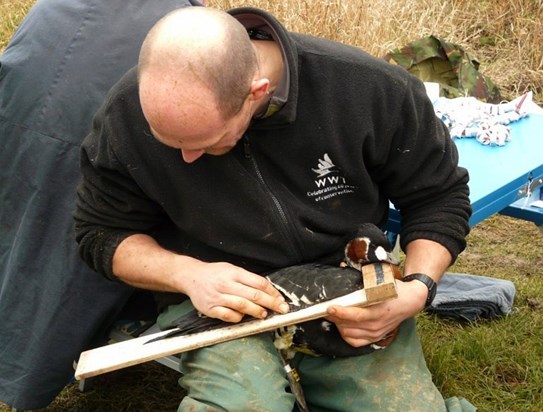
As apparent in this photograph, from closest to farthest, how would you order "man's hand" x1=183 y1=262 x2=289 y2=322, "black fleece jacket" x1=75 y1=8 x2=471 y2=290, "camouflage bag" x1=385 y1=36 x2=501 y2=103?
"man's hand" x1=183 y1=262 x2=289 y2=322 → "black fleece jacket" x1=75 y1=8 x2=471 y2=290 → "camouflage bag" x1=385 y1=36 x2=501 y2=103

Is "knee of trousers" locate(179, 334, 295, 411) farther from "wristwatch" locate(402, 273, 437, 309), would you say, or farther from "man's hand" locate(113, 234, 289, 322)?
"wristwatch" locate(402, 273, 437, 309)

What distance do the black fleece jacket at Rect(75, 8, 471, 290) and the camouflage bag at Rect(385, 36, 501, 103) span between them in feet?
6.77

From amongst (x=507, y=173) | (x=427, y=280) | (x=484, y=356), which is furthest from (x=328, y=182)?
(x=484, y=356)

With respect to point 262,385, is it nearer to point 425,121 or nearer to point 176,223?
point 176,223

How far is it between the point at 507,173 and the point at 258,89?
45.1 inches

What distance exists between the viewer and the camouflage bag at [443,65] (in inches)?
179

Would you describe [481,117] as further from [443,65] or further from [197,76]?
[197,76]

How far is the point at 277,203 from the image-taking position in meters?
2.40

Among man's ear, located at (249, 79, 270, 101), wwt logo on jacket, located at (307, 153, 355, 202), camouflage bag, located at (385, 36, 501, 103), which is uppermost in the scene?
man's ear, located at (249, 79, 270, 101)

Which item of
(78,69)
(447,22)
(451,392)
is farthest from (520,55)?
(78,69)

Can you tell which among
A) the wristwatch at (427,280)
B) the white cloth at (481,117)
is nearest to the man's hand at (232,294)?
the wristwatch at (427,280)

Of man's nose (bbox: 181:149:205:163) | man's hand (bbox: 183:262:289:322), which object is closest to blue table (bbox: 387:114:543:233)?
man's hand (bbox: 183:262:289:322)

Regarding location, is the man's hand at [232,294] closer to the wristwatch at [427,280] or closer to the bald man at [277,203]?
the bald man at [277,203]

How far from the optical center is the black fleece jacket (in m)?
2.38
